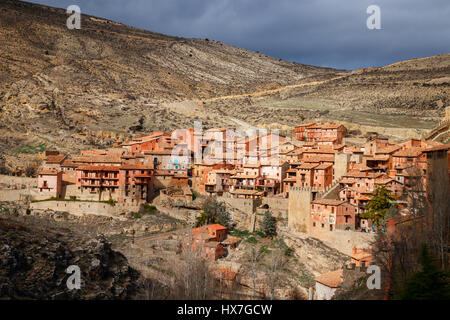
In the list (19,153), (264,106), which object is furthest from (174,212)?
(264,106)

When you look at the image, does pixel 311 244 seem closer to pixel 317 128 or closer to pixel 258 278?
pixel 258 278

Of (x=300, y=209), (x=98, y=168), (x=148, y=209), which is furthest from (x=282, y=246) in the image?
(x=98, y=168)

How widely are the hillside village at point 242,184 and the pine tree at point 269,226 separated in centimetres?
63

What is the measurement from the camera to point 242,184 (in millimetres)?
45750

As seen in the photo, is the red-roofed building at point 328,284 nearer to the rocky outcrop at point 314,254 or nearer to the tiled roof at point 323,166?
the rocky outcrop at point 314,254

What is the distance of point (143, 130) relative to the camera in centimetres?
7106

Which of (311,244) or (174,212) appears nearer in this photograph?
(311,244)

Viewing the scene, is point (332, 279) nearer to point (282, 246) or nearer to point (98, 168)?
point (282, 246)

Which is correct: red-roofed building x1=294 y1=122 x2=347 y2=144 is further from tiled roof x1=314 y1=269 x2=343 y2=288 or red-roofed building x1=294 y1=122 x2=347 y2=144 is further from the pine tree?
tiled roof x1=314 y1=269 x2=343 y2=288

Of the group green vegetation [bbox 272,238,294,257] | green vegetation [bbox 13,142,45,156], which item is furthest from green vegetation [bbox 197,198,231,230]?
green vegetation [bbox 13,142,45,156]

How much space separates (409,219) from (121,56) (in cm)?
11289

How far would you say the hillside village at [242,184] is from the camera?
34.7 meters

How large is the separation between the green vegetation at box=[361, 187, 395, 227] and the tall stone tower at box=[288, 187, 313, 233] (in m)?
4.20

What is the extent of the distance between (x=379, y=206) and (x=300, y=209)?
5.81 m
